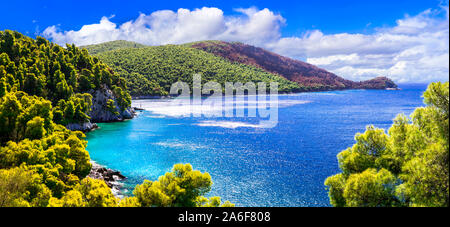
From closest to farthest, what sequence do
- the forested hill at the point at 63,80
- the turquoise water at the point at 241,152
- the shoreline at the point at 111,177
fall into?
the shoreline at the point at 111,177 → the turquoise water at the point at 241,152 → the forested hill at the point at 63,80

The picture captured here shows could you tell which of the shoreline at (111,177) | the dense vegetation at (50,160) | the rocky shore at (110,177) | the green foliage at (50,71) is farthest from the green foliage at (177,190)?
the green foliage at (50,71)

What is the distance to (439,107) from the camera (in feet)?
47.6

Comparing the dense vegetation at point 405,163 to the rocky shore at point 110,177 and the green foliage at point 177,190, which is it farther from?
the rocky shore at point 110,177

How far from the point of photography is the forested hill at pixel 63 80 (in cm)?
7225

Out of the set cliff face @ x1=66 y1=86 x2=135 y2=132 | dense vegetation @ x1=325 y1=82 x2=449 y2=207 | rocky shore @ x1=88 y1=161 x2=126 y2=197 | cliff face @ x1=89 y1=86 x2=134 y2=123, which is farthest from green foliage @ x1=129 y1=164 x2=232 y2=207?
cliff face @ x1=89 y1=86 x2=134 y2=123

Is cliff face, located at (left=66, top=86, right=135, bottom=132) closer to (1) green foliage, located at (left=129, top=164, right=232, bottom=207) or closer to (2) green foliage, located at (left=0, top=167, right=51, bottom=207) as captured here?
(2) green foliage, located at (left=0, top=167, right=51, bottom=207)

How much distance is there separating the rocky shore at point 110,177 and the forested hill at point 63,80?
34738 millimetres


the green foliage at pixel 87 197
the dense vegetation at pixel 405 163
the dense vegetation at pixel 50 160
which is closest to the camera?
the dense vegetation at pixel 405 163

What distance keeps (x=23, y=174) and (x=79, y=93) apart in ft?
247

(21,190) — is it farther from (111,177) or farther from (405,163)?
(405,163)

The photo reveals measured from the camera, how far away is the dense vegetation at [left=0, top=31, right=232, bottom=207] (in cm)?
2072
